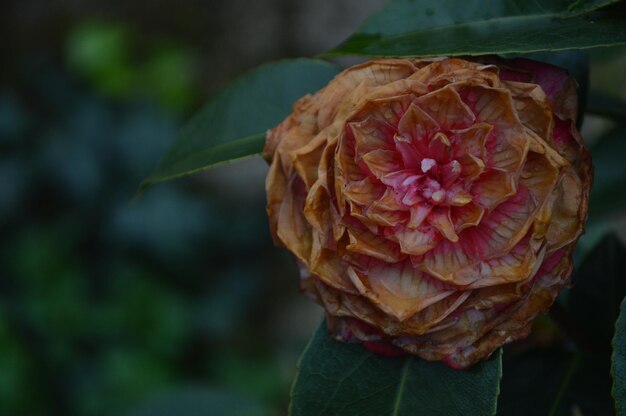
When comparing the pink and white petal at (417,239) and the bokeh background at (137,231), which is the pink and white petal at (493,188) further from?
the bokeh background at (137,231)

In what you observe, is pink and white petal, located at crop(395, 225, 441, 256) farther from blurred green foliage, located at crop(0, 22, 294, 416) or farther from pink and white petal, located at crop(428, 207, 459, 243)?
blurred green foliage, located at crop(0, 22, 294, 416)

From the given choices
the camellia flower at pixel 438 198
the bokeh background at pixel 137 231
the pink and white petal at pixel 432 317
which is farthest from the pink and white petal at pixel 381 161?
the bokeh background at pixel 137 231

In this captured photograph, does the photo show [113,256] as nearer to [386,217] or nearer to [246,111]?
[246,111]

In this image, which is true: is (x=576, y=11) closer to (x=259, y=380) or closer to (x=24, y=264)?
(x=259, y=380)

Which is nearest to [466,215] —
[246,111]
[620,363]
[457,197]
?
[457,197]

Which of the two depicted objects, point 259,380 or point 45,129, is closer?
point 259,380

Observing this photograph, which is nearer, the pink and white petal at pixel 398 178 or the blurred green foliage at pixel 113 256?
the pink and white petal at pixel 398 178

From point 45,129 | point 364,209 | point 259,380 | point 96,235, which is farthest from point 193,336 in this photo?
point 364,209
